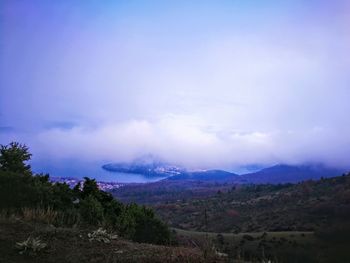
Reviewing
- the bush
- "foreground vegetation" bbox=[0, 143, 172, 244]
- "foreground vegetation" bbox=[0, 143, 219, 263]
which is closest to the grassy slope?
"foreground vegetation" bbox=[0, 143, 219, 263]

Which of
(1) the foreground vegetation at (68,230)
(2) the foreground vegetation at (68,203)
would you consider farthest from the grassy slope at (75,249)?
(2) the foreground vegetation at (68,203)

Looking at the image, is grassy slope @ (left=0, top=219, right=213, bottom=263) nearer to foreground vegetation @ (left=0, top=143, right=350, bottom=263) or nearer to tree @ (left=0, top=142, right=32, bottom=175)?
foreground vegetation @ (left=0, top=143, right=350, bottom=263)

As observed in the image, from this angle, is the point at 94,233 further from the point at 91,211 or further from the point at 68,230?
A: the point at 91,211

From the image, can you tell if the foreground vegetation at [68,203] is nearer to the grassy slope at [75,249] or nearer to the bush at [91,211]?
the bush at [91,211]

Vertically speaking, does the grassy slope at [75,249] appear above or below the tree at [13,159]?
below

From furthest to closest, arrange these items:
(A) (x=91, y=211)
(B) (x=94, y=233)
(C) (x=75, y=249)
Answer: (A) (x=91, y=211) < (B) (x=94, y=233) < (C) (x=75, y=249)

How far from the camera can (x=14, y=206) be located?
18.3 meters

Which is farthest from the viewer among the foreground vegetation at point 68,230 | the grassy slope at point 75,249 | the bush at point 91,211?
the bush at point 91,211

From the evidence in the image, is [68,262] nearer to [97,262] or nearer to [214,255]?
[97,262]

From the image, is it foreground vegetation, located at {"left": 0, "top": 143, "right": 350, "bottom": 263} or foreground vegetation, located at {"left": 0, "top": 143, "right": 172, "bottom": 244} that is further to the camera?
foreground vegetation, located at {"left": 0, "top": 143, "right": 172, "bottom": 244}

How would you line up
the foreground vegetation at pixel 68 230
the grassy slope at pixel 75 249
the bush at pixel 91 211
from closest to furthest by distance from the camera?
the grassy slope at pixel 75 249 → the foreground vegetation at pixel 68 230 → the bush at pixel 91 211

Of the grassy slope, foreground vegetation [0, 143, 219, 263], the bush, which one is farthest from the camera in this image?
the bush

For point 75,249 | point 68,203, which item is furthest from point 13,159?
point 75,249

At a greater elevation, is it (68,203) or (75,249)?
(68,203)
